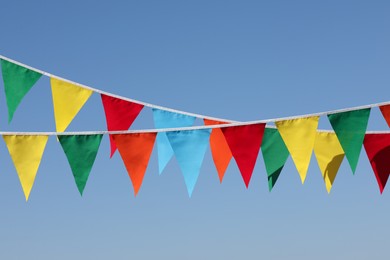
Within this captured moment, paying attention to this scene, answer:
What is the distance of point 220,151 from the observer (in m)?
6.08

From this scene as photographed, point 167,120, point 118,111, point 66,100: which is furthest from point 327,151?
point 66,100

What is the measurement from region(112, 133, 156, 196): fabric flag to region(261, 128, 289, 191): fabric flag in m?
1.04

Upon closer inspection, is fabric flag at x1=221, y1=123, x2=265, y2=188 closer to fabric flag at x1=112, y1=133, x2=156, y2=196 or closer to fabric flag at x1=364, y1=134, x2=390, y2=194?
fabric flag at x1=112, y1=133, x2=156, y2=196

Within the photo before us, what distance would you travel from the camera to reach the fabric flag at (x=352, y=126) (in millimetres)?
5246

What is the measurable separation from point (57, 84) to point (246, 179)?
176cm

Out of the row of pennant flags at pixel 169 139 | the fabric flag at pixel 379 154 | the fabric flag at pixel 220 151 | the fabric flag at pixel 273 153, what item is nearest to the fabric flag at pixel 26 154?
the row of pennant flags at pixel 169 139

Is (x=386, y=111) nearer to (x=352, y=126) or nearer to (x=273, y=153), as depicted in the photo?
(x=352, y=126)

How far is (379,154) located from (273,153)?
100 centimetres

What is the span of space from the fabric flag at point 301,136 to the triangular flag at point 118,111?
51.3 inches

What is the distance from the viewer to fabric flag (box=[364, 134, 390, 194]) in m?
6.09

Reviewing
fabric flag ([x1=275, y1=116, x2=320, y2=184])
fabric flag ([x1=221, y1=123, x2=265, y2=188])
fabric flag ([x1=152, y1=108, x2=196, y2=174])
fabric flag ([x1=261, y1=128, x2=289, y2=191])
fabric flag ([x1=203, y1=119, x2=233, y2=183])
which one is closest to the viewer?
fabric flag ([x1=275, y1=116, x2=320, y2=184])

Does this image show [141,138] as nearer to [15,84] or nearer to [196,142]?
[196,142]

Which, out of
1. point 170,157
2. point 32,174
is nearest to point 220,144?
point 170,157

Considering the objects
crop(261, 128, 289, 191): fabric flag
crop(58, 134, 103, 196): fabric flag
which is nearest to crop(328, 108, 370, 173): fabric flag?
crop(261, 128, 289, 191): fabric flag
